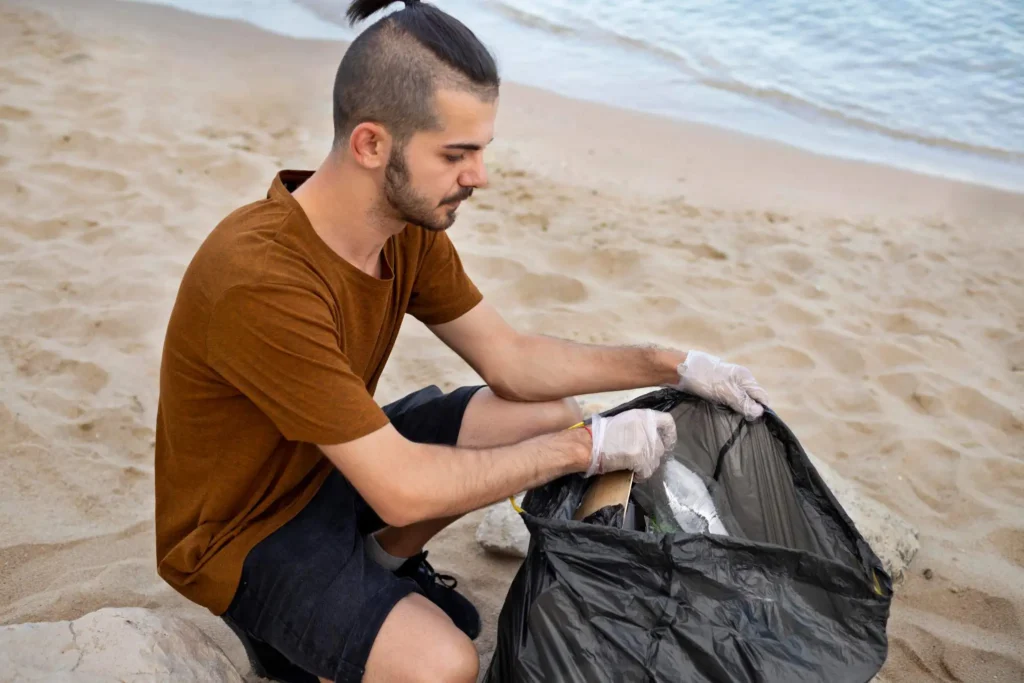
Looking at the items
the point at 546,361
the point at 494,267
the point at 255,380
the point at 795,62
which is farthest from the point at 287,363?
the point at 795,62

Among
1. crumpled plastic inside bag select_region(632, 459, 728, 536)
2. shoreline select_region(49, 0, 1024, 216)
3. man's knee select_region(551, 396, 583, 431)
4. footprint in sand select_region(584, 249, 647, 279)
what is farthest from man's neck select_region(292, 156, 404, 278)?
shoreline select_region(49, 0, 1024, 216)

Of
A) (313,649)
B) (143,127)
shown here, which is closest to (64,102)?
(143,127)

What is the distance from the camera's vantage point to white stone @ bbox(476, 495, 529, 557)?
2297mm

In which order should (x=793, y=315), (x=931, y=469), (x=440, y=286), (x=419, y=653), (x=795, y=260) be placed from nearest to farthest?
(x=419, y=653), (x=440, y=286), (x=931, y=469), (x=793, y=315), (x=795, y=260)

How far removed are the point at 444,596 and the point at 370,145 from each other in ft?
3.46

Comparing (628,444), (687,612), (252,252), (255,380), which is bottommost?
(687,612)

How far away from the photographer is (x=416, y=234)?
188 cm

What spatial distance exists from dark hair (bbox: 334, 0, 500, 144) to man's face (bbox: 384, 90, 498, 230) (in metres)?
0.02

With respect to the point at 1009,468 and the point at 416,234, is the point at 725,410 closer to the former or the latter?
the point at 416,234

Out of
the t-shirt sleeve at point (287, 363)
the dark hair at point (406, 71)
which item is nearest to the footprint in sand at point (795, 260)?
the dark hair at point (406, 71)

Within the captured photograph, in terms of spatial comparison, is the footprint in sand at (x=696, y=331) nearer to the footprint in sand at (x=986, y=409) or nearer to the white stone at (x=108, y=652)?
the footprint in sand at (x=986, y=409)

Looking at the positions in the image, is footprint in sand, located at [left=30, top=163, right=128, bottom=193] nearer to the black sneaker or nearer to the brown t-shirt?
the brown t-shirt

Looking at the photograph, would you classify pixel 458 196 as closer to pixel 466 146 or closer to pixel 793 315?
pixel 466 146

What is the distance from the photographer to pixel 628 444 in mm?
1674
